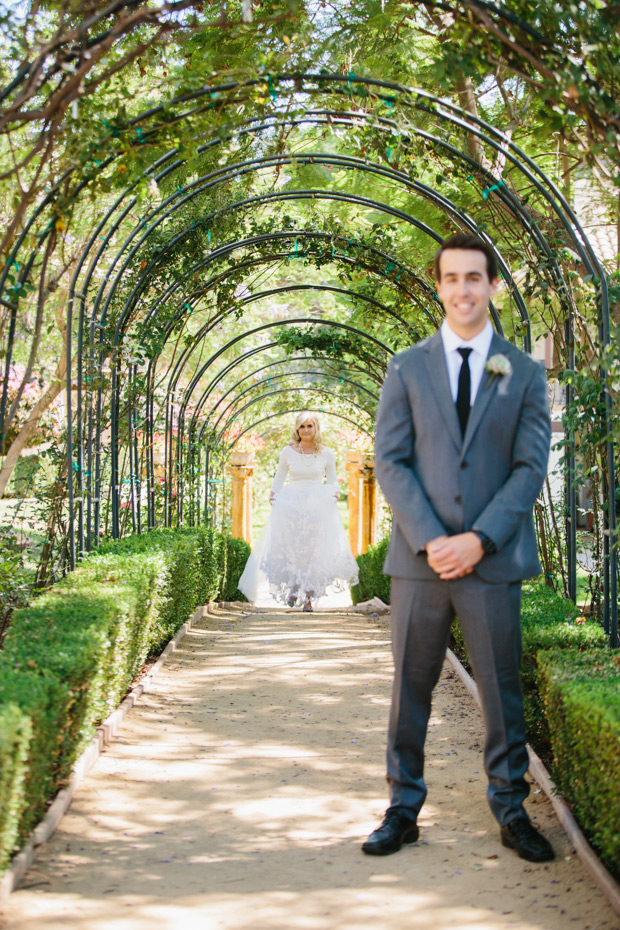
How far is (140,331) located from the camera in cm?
743

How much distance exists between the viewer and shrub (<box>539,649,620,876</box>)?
257 centimetres

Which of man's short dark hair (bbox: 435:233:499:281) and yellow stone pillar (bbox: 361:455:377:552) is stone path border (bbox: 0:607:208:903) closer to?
man's short dark hair (bbox: 435:233:499:281)

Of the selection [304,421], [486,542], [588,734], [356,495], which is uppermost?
[304,421]

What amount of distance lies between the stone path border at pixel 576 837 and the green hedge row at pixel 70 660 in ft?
5.30

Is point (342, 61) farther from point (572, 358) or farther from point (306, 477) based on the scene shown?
point (306, 477)

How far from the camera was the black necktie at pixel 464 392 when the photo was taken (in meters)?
2.90

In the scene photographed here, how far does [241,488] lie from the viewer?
1656 cm

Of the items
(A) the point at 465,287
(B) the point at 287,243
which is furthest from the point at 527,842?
(B) the point at 287,243

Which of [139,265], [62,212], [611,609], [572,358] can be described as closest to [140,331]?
[139,265]

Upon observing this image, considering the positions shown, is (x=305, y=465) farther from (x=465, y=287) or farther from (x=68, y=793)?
(x=465, y=287)

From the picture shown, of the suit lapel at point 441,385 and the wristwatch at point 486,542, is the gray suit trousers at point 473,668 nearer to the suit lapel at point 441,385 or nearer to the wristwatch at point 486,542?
the wristwatch at point 486,542

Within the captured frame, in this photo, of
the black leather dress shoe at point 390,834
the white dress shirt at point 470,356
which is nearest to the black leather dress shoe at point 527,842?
the black leather dress shoe at point 390,834

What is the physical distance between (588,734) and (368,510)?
12587 mm

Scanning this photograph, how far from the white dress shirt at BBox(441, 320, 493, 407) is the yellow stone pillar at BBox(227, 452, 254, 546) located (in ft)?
43.3
